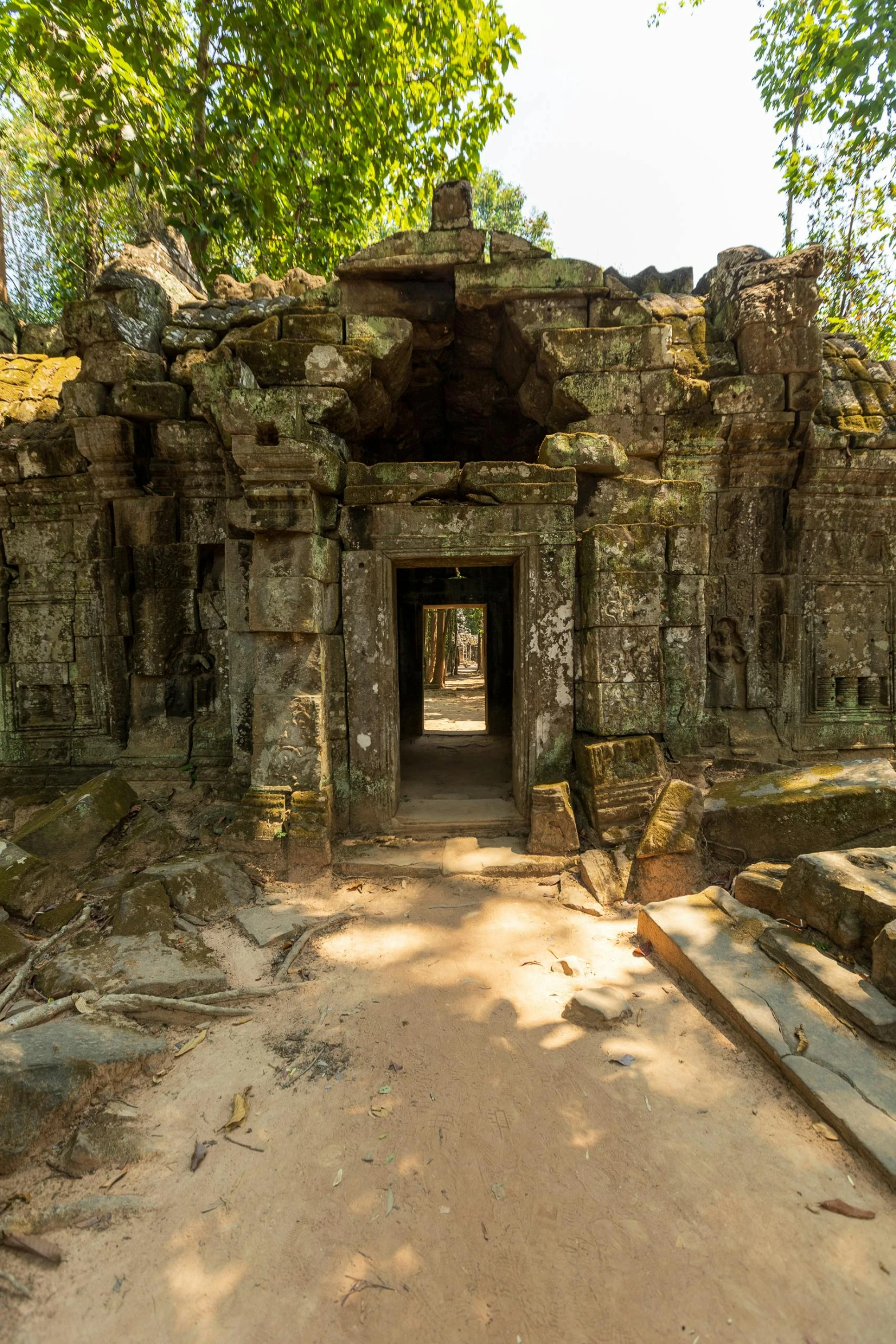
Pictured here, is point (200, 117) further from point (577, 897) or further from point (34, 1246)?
point (34, 1246)

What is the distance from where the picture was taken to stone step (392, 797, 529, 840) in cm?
495

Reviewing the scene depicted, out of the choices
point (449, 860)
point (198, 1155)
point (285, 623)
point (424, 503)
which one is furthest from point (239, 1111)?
point (424, 503)

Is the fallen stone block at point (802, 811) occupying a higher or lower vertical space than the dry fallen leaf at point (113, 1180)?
higher

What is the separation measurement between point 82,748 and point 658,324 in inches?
254

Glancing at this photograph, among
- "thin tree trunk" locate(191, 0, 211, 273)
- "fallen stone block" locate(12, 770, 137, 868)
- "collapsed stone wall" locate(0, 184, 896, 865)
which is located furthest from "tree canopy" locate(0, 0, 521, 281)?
"fallen stone block" locate(12, 770, 137, 868)

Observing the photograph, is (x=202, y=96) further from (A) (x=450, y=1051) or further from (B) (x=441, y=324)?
(A) (x=450, y=1051)

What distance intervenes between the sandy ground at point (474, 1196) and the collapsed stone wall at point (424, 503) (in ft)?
6.30

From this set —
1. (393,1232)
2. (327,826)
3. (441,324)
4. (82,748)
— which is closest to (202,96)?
(441,324)

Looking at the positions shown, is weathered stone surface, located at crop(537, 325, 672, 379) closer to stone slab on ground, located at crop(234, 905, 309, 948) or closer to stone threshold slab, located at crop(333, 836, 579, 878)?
stone threshold slab, located at crop(333, 836, 579, 878)

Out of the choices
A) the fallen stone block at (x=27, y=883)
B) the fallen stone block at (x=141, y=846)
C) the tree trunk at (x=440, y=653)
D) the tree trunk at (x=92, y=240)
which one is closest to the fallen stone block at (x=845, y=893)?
the fallen stone block at (x=141, y=846)

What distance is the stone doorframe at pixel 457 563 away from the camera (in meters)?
4.76

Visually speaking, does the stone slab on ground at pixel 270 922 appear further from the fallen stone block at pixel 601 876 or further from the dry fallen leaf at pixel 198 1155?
the fallen stone block at pixel 601 876

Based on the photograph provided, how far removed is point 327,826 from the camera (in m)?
4.54

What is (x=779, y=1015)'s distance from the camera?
Answer: 2.74 m
